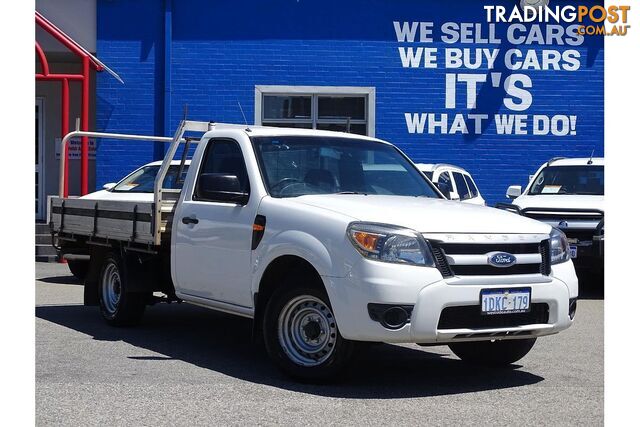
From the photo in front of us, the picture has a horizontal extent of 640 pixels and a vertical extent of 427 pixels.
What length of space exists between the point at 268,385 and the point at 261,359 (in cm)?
115

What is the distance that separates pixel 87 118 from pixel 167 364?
1115 cm

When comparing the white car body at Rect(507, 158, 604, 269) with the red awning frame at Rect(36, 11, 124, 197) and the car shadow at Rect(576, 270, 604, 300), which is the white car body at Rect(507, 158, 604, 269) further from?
the red awning frame at Rect(36, 11, 124, 197)

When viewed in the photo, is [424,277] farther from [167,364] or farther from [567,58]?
[567,58]

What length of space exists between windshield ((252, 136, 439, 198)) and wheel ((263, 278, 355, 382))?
2.97 ft

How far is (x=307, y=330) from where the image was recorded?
276 inches

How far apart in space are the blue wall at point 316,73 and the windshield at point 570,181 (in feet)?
15.1

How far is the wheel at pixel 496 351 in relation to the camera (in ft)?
25.5

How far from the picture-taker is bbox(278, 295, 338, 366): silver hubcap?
6867mm

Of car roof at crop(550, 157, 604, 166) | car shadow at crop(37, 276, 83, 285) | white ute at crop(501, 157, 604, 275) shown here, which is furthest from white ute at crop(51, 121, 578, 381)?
car roof at crop(550, 157, 604, 166)

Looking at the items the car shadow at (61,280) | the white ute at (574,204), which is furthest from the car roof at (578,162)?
the car shadow at (61,280)

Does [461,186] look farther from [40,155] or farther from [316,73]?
[40,155]

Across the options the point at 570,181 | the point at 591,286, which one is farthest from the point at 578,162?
the point at 591,286

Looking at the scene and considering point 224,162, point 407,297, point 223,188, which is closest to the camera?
point 407,297

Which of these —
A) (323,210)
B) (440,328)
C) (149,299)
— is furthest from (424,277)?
(149,299)
